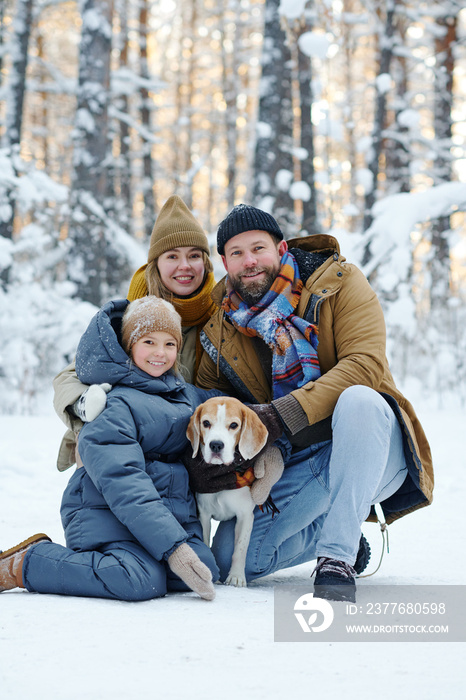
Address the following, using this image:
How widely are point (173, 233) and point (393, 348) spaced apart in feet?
21.0

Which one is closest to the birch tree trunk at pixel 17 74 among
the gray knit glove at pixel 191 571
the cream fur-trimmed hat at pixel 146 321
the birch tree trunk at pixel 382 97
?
the birch tree trunk at pixel 382 97

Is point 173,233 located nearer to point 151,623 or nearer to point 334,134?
point 151,623

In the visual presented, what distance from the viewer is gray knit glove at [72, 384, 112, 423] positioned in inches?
108

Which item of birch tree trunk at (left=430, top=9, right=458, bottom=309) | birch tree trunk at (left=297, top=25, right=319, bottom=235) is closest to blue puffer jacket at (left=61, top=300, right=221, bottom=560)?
birch tree trunk at (left=297, top=25, right=319, bottom=235)

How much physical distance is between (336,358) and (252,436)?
588 millimetres

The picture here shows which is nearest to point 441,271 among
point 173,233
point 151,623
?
point 173,233

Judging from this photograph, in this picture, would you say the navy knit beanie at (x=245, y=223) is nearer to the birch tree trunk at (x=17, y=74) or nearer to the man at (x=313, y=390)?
the man at (x=313, y=390)

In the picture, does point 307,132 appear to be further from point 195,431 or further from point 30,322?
point 195,431

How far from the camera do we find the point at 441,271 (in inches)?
421

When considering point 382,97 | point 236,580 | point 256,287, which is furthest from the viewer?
point 382,97

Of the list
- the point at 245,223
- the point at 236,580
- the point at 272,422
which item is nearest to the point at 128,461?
the point at 272,422

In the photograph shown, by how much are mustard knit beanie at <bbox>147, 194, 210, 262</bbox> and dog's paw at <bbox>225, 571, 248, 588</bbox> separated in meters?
1.78

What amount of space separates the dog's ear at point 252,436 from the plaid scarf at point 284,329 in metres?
0.31

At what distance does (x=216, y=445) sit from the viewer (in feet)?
9.39
